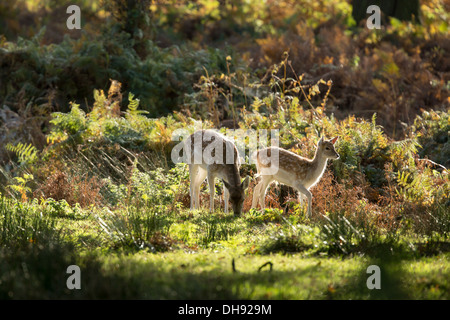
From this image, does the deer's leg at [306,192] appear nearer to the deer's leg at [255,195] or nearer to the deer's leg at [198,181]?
the deer's leg at [255,195]

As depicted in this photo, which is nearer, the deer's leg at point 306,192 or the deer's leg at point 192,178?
the deer's leg at point 306,192

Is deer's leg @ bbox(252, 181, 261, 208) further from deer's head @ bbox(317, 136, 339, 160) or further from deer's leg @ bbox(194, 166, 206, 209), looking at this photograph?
deer's head @ bbox(317, 136, 339, 160)

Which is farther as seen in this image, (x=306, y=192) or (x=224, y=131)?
(x=224, y=131)

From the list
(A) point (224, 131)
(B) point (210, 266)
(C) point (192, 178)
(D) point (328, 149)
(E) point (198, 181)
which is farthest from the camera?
(A) point (224, 131)

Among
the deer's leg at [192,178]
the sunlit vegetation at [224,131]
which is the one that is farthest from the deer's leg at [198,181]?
the sunlit vegetation at [224,131]

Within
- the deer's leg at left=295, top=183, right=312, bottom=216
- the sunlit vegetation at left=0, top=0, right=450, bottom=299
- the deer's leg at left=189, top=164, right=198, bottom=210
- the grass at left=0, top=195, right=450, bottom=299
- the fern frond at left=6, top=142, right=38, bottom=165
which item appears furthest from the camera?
the fern frond at left=6, top=142, right=38, bottom=165

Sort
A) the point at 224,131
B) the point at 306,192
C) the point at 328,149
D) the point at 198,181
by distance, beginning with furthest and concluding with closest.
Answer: the point at 224,131 < the point at 198,181 < the point at 328,149 < the point at 306,192

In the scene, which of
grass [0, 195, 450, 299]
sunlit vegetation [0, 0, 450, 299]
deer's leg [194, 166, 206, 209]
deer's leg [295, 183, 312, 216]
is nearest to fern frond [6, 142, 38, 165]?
sunlit vegetation [0, 0, 450, 299]

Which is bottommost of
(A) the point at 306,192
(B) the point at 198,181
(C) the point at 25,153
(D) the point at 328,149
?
(A) the point at 306,192

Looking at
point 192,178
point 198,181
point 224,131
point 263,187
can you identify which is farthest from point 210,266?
point 224,131

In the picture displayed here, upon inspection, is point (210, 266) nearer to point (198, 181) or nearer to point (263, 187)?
point (263, 187)

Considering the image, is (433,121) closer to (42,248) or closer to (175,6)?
(42,248)

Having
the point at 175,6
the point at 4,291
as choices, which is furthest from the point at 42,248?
the point at 175,6

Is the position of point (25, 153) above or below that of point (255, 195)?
above
